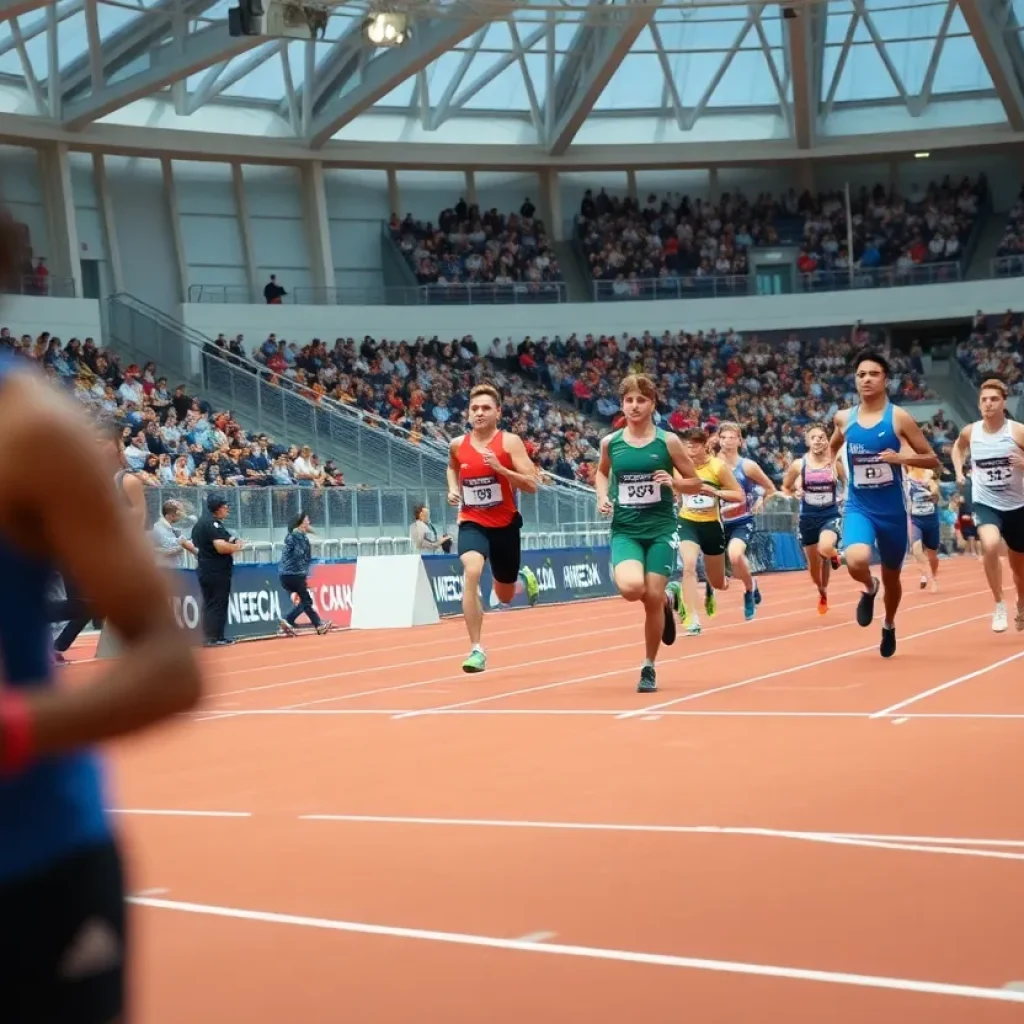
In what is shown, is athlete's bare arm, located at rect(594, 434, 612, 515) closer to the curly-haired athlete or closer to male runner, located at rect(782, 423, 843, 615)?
male runner, located at rect(782, 423, 843, 615)

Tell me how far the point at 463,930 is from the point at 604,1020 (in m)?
1.04

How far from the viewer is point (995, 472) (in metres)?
14.9

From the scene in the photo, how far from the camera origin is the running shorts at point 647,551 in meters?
12.1

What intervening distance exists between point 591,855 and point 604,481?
21.6 ft

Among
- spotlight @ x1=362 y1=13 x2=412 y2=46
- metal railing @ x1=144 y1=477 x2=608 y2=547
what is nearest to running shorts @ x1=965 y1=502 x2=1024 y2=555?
metal railing @ x1=144 y1=477 x2=608 y2=547

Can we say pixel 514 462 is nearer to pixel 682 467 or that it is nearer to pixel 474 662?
pixel 474 662

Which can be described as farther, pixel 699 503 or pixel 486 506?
pixel 699 503

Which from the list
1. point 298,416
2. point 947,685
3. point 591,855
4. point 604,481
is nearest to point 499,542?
point 604,481

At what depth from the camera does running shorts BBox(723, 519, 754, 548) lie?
19.7 m

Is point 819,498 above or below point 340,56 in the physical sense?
below

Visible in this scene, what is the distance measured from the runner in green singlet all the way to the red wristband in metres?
9.86

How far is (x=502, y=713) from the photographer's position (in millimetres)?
10992

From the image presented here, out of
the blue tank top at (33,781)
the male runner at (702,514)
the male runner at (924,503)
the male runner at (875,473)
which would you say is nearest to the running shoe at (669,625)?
the male runner at (875,473)

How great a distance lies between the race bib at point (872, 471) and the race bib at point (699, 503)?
4.13 metres
